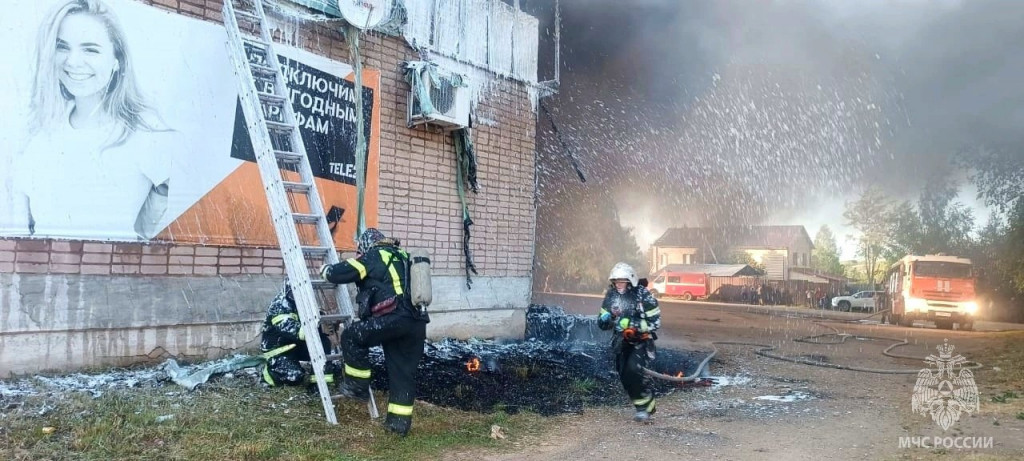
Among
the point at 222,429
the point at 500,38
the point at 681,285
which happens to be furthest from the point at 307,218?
the point at 681,285

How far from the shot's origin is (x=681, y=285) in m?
36.3

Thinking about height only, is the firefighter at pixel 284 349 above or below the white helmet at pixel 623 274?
below

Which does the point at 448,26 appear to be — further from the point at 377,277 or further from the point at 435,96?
the point at 377,277

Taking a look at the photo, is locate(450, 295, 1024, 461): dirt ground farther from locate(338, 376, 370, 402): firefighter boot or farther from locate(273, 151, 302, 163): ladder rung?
locate(273, 151, 302, 163): ladder rung

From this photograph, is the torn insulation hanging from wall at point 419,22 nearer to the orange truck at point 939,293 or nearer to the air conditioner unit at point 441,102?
the air conditioner unit at point 441,102

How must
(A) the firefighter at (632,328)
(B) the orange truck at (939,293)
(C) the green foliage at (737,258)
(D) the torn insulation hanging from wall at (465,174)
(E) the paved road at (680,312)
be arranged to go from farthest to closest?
(C) the green foliage at (737,258) < (E) the paved road at (680,312) < (B) the orange truck at (939,293) < (D) the torn insulation hanging from wall at (465,174) < (A) the firefighter at (632,328)

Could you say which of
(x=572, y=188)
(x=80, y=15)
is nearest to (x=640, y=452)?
(x=80, y=15)

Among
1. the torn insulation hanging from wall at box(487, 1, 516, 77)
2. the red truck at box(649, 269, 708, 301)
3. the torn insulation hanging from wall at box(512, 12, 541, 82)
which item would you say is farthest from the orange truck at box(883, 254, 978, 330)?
the red truck at box(649, 269, 708, 301)

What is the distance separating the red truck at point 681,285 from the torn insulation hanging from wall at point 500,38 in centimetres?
2780

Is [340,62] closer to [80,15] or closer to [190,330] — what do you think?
[80,15]

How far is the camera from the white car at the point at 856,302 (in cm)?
3048

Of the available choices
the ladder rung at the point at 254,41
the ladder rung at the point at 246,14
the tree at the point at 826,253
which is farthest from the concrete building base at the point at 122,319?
the tree at the point at 826,253

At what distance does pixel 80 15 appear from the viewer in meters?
5.29

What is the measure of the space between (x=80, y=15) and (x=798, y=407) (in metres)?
6.89
